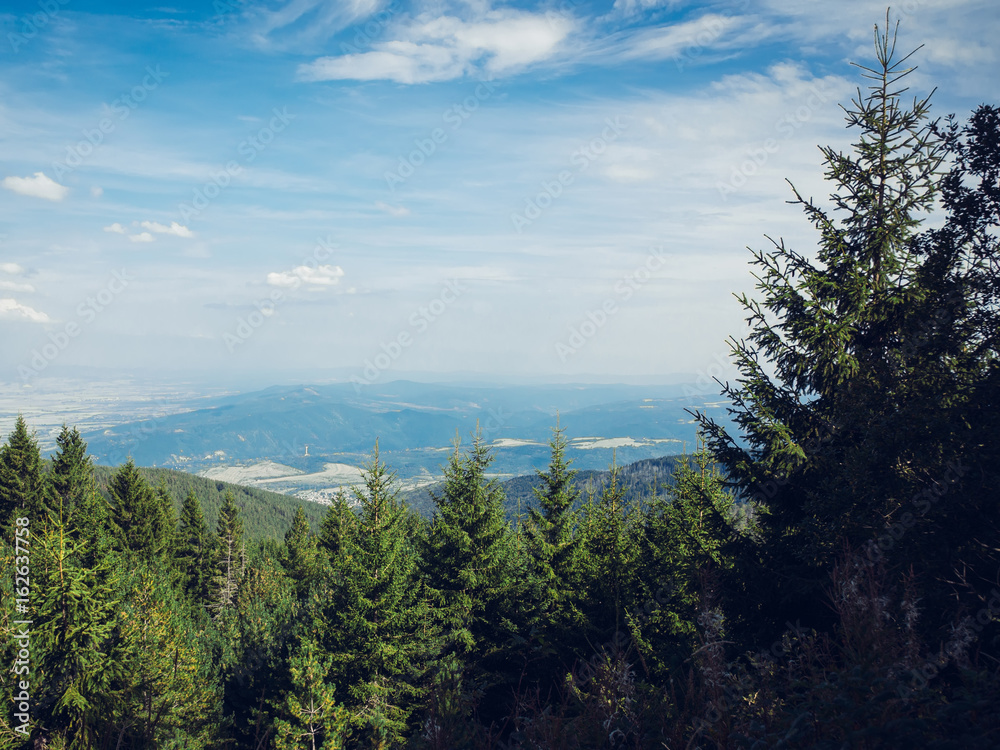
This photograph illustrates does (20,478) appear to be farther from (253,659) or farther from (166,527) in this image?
(253,659)

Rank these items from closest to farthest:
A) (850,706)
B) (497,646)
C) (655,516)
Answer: (850,706) → (497,646) → (655,516)

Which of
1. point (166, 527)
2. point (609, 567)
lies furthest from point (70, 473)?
point (609, 567)

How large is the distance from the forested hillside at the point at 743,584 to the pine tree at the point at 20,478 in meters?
16.0

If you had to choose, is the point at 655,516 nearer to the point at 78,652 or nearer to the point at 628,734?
the point at 628,734

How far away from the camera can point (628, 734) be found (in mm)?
5414

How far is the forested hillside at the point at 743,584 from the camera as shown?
5238mm

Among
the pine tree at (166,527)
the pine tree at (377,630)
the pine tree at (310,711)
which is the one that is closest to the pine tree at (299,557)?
the pine tree at (166,527)

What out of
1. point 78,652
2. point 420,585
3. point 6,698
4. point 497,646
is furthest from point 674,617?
point 6,698

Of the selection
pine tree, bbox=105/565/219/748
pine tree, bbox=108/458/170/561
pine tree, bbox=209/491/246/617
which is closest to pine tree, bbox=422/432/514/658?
pine tree, bbox=105/565/219/748

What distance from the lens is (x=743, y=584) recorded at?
875cm

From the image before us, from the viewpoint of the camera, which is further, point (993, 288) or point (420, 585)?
point (420, 585)

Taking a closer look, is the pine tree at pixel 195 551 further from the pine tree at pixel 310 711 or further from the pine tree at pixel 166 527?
the pine tree at pixel 310 711

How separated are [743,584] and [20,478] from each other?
36.7 meters

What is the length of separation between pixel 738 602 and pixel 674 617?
21.9ft
